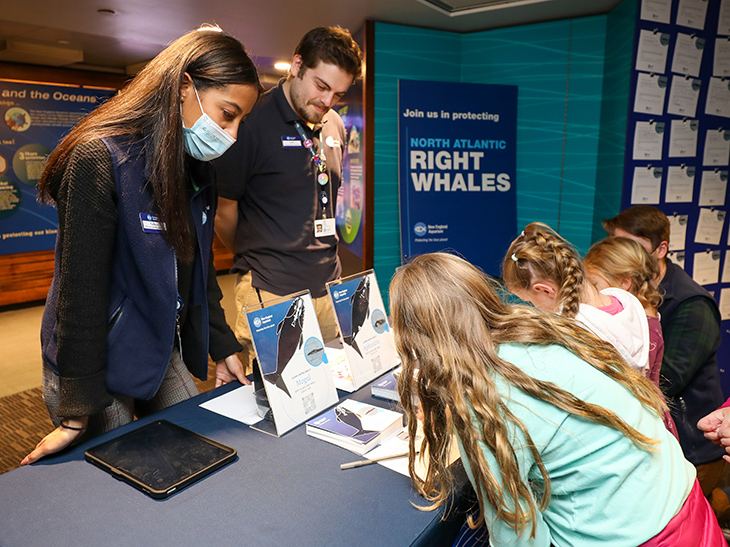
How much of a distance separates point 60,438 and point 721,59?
3826 mm

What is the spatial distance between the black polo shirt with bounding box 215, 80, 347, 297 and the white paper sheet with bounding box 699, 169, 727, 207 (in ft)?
8.90

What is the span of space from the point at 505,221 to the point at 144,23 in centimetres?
312

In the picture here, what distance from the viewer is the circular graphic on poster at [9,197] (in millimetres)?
5109

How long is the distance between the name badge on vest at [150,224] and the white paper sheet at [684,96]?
313 cm

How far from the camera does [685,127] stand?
10.3ft

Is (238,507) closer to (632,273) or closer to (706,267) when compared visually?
(632,273)

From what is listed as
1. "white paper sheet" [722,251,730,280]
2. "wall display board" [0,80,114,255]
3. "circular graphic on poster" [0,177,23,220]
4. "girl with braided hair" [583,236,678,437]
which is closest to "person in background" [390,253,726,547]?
"girl with braided hair" [583,236,678,437]

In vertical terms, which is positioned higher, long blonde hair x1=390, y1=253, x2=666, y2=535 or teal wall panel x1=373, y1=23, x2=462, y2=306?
teal wall panel x1=373, y1=23, x2=462, y2=306

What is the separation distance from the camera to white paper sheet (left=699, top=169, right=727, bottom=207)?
10.6ft

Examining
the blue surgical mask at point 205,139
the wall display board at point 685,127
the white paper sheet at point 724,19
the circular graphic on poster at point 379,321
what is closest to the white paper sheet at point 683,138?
the wall display board at point 685,127

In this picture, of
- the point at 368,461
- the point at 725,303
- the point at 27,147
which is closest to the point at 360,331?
the point at 368,461

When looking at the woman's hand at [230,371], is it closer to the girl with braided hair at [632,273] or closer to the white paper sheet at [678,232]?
the girl with braided hair at [632,273]

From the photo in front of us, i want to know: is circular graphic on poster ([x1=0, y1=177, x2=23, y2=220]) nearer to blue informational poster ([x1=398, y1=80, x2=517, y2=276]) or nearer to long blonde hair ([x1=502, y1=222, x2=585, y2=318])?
blue informational poster ([x1=398, y1=80, x2=517, y2=276])

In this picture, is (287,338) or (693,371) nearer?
(287,338)
